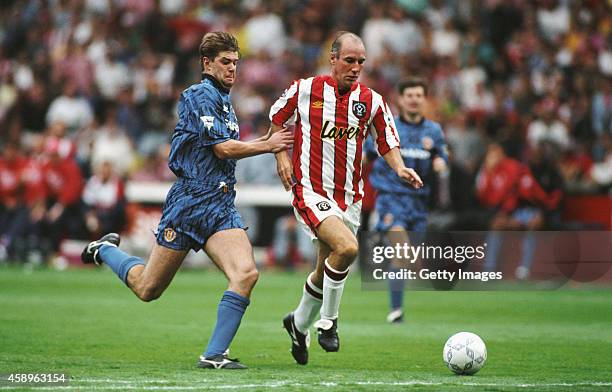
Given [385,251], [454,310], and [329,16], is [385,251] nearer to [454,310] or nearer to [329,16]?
[454,310]

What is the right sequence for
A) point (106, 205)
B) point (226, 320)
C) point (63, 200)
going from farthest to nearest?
point (63, 200) < point (106, 205) < point (226, 320)

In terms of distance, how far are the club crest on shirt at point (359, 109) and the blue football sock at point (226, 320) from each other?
5.63 feet

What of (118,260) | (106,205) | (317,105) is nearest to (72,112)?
(106,205)

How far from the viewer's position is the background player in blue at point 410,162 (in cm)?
1254

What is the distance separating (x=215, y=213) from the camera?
818cm

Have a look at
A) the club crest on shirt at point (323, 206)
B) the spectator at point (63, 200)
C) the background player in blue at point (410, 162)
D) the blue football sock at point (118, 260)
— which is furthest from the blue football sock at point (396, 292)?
the spectator at point (63, 200)

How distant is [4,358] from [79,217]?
39.6 feet

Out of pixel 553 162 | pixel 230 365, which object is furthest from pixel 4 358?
pixel 553 162

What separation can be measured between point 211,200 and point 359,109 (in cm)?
141

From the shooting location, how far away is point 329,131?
877 centimetres

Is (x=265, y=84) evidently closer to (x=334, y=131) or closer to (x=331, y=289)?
(x=334, y=131)

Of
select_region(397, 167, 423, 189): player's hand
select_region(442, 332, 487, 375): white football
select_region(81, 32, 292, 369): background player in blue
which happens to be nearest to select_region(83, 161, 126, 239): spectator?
select_region(81, 32, 292, 369): background player in blue

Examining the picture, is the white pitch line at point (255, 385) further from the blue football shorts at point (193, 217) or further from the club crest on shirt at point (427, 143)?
the club crest on shirt at point (427, 143)

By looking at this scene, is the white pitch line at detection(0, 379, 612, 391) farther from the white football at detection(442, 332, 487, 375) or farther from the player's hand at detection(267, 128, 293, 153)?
the player's hand at detection(267, 128, 293, 153)
